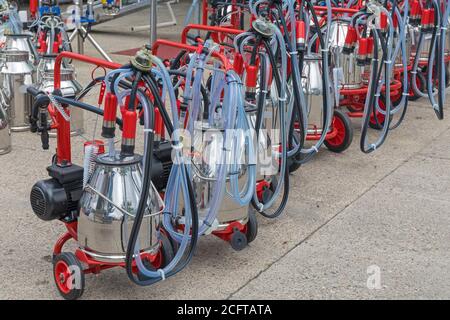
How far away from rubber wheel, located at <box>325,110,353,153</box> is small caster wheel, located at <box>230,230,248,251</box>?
6.58 ft

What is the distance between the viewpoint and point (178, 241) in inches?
134

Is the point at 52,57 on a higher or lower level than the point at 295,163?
higher

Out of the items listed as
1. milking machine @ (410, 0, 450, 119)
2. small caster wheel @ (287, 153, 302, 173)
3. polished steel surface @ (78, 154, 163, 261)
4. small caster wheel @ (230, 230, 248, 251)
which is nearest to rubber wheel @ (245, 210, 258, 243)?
small caster wheel @ (230, 230, 248, 251)

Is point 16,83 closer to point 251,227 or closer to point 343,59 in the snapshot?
point 343,59

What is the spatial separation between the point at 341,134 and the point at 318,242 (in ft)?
5.61

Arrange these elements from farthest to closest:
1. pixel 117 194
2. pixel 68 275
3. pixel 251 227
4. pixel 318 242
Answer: pixel 318 242, pixel 251 227, pixel 68 275, pixel 117 194

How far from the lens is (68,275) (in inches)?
124

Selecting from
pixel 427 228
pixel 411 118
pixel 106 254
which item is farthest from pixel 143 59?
pixel 411 118

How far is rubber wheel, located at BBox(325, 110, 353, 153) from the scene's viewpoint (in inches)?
212

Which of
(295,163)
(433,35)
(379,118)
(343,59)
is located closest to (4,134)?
(295,163)

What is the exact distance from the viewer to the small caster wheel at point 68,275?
312cm

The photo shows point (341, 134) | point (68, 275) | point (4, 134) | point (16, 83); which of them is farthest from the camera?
point (16, 83)

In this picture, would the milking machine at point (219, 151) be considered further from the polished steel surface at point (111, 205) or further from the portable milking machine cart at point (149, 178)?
the polished steel surface at point (111, 205)

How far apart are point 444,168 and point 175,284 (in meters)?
2.71
